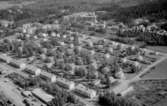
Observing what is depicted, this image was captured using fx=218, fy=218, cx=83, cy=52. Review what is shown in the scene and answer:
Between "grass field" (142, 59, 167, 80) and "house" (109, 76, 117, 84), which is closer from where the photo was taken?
"house" (109, 76, 117, 84)

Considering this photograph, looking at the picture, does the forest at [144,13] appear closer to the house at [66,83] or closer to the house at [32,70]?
the house at [32,70]

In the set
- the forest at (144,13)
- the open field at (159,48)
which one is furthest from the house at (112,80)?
the forest at (144,13)

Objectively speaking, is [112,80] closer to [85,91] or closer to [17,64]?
[85,91]

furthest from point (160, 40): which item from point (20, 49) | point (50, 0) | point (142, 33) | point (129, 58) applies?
point (50, 0)

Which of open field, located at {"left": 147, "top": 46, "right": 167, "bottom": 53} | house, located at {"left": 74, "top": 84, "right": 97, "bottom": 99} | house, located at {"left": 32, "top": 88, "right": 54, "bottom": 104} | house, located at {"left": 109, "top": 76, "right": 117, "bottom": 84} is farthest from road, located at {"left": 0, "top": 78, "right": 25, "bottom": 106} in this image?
open field, located at {"left": 147, "top": 46, "right": 167, "bottom": 53}

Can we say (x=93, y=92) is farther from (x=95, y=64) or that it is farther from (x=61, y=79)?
(x=95, y=64)

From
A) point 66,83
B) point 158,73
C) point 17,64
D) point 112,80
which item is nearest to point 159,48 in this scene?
point 158,73

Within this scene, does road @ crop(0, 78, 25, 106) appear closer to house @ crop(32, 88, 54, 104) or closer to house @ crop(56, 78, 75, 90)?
house @ crop(32, 88, 54, 104)
